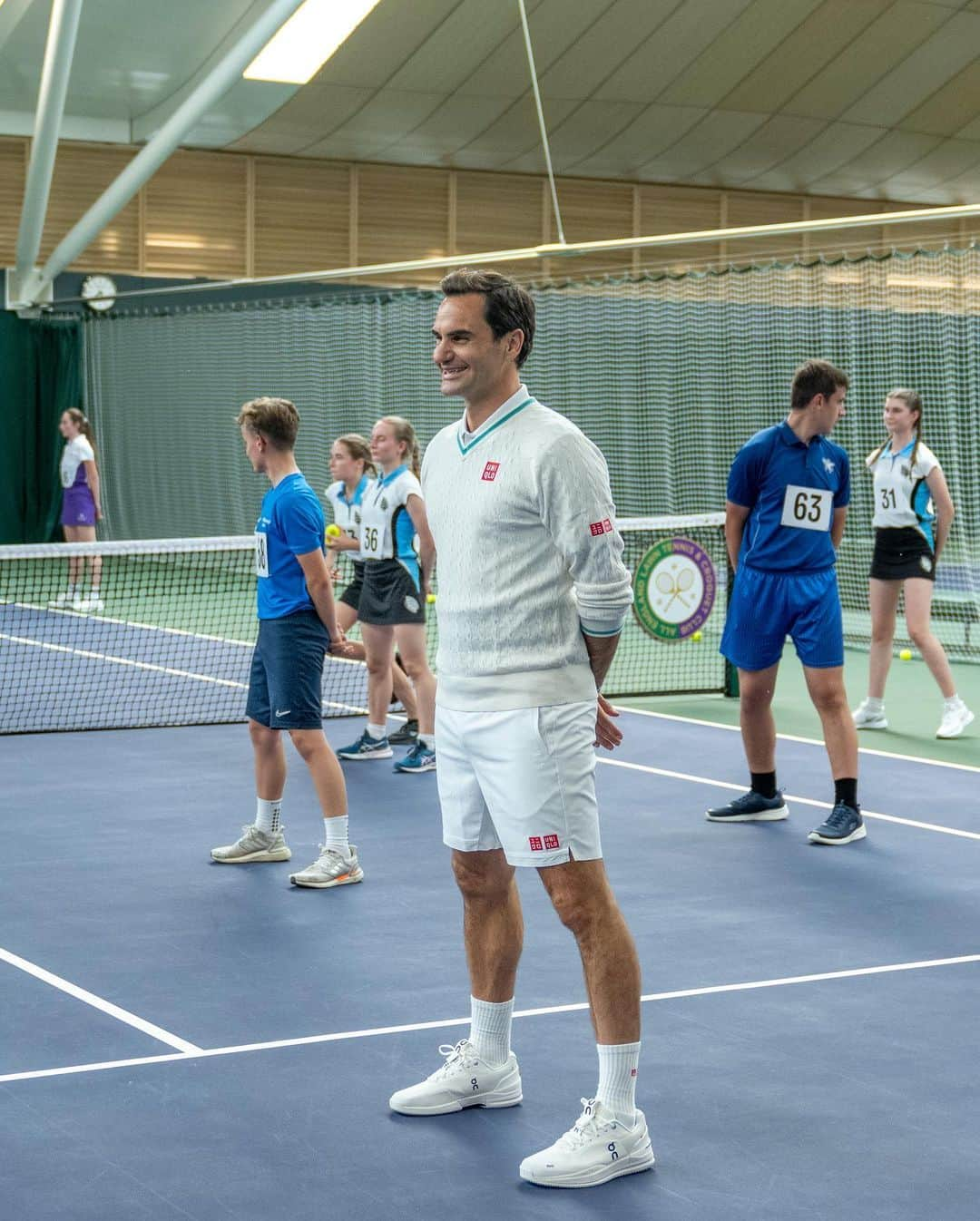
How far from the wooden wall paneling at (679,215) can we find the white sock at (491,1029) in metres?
20.3

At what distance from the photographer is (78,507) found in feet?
52.8

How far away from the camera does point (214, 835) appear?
275 inches

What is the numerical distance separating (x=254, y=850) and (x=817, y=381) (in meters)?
2.80

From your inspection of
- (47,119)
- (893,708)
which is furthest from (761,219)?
(893,708)

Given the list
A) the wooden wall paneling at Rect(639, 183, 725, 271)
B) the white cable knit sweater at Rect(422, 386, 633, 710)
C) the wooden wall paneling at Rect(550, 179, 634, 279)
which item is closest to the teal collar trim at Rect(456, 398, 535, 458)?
the white cable knit sweater at Rect(422, 386, 633, 710)

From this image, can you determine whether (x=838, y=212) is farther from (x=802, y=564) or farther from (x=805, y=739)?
(x=802, y=564)

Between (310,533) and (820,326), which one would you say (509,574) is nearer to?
(310,533)

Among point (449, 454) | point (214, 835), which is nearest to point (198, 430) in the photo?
point (214, 835)

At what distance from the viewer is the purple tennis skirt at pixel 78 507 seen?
16.0 meters

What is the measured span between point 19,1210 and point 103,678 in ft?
27.3

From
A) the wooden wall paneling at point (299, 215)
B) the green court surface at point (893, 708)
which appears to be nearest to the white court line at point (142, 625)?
the green court surface at point (893, 708)

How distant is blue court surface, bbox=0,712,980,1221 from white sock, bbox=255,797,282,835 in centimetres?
14

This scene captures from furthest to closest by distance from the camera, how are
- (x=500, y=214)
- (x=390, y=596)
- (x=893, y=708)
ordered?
(x=500, y=214)
(x=893, y=708)
(x=390, y=596)

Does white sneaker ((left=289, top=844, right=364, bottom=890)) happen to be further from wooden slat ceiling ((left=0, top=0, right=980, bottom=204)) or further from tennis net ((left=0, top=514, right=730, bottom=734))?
wooden slat ceiling ((left=0, top=0, right=980, bottom=204))
